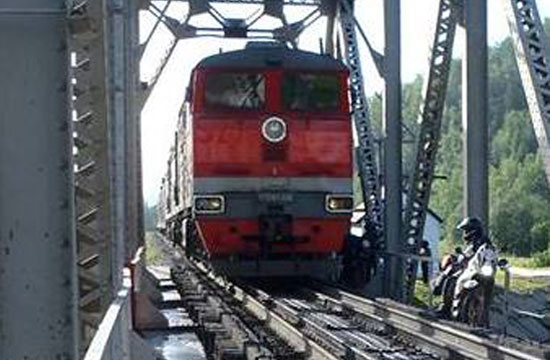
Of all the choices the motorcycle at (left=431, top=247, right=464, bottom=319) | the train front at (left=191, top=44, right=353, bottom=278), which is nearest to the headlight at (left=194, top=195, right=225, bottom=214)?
the train front at (left=191, top=44, right=353, bottom=278)

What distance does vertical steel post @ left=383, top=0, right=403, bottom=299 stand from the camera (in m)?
17.8

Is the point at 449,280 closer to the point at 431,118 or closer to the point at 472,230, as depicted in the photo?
the point at 472,230

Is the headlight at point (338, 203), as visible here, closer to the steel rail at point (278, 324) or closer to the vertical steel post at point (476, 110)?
the steel rail at point (278, 324)

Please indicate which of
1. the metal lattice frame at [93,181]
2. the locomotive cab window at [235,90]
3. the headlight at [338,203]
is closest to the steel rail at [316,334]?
the headlight at [338,203]

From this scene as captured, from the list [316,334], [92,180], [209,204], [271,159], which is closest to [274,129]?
[271,159]

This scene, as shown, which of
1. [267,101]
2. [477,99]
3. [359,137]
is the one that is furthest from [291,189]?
[359,137]

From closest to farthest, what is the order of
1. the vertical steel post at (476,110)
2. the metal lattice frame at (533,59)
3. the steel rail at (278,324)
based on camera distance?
the steel rail at (278,324) → the metal lattice frame at (533,59) → the vertical steel post at (476,110)

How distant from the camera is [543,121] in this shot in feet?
39.8

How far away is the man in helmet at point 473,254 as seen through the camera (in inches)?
432

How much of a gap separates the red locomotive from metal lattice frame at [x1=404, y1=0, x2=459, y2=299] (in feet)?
4.01

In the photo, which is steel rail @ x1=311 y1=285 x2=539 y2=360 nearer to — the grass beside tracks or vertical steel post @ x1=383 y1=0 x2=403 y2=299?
vertical steel post @ x1=383 y1=0 x2=403 y2=299

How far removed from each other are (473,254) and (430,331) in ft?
4.03

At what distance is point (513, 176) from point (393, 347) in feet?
322

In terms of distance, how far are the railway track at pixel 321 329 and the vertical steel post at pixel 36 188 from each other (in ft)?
13.7
